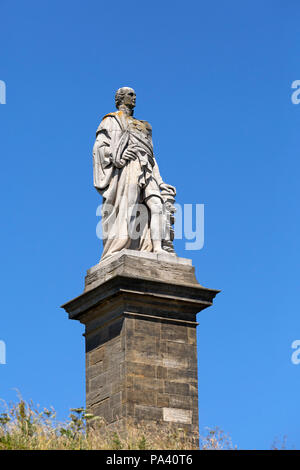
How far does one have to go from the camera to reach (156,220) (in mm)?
21203

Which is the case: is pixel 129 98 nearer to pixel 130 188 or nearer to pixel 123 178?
pixel 123 178

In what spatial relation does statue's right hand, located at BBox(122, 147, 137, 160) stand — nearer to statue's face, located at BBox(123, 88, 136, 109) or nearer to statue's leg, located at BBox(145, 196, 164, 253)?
statue's leg, located at BBox(145, 196, 164, 253)

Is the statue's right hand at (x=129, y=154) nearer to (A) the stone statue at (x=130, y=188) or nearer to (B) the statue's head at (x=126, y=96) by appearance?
(A) the stone statue at (x=130, y=188)

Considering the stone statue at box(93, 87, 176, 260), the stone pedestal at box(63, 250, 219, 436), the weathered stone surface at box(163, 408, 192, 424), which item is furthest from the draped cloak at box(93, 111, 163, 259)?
the weathered stone surface at box(163, 408, 192, 424)

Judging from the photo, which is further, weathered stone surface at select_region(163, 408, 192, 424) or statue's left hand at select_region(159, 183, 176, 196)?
statue's left hand at select_region(159, 183, 176, 196)

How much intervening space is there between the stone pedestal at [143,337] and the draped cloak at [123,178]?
527 millimetres

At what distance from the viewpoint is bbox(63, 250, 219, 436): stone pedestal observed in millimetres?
19688

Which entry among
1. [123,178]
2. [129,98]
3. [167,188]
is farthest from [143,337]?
[129,98]
